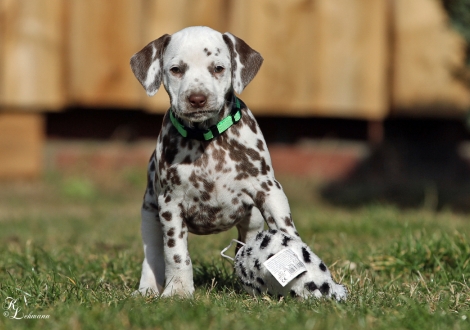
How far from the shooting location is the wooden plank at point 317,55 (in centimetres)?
1019

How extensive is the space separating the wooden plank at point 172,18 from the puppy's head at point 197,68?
5270 mm

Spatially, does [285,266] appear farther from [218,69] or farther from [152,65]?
[152,65]

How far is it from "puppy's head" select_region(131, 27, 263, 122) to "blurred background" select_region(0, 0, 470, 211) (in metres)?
5.32

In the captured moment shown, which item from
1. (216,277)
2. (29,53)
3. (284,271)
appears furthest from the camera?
(29,53)

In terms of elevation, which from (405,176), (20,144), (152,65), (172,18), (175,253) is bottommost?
(405,176)

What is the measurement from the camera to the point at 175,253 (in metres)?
4.36

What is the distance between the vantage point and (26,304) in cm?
382

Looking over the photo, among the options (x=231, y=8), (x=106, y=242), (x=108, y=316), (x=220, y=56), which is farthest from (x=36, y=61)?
(x=108, y=316)

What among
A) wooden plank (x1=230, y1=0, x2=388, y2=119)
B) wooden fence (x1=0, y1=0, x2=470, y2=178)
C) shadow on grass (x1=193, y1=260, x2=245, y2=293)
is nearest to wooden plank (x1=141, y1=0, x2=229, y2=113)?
wooden fence (x1=0, y1=0, x2=470, y2=178)

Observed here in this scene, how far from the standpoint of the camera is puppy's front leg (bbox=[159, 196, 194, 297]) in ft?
14.2

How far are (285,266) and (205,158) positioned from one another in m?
0.83

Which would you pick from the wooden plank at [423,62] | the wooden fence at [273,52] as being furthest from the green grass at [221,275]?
the wooden plank at [423,62]

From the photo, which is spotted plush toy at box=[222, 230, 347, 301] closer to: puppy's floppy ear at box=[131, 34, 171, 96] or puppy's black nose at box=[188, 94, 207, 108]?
puppy's black nose at box=[188, 94, 207, 108]

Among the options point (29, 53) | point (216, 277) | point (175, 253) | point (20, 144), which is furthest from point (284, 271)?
point (29, 53)
